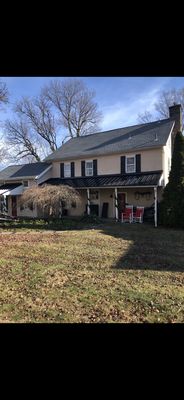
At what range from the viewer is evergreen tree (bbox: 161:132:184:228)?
16.4 meters

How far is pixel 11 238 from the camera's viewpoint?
41.7 ft

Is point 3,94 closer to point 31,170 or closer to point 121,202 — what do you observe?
point 31,170

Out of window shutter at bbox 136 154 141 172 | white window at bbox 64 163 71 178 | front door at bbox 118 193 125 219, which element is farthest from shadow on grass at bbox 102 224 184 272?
white window at bbox 64 163 71 178

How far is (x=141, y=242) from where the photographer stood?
12.0 metres

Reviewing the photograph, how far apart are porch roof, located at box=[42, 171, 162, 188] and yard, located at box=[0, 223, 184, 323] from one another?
6.59 m

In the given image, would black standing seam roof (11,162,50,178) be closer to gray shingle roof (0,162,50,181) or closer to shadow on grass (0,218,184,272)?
gray shingle roof (0,162,50,181)

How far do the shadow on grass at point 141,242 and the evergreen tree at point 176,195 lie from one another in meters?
1.44

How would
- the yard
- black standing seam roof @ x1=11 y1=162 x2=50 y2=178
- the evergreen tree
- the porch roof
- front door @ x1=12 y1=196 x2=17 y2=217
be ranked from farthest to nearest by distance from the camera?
front door @ x1=12 y1=196 x2=17 y2=217 → black standing seam roof @ x1=11 y1=162 x2=50 y2=178 → the porch roof → the evergreen tree → the yard

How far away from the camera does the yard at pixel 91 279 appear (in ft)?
16.5

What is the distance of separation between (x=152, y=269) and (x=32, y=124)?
38633 mm

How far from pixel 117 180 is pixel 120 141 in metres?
3.60

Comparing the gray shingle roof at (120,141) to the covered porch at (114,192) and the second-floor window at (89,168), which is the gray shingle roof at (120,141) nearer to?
the second-floor window at (89,168)
